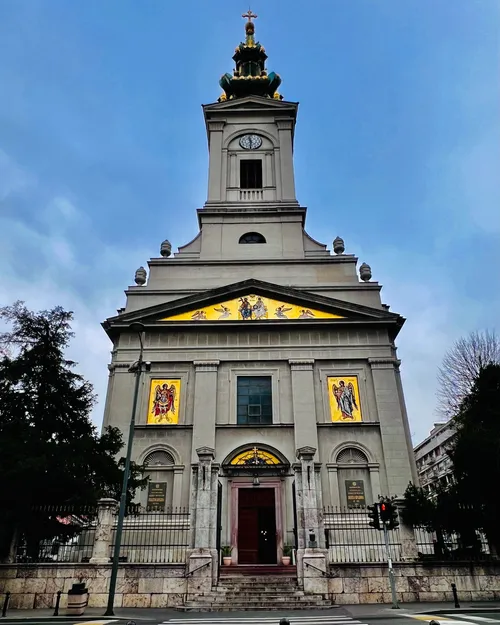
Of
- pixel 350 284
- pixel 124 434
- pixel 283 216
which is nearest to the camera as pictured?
pixel 124 434

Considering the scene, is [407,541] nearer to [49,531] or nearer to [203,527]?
[203,527]

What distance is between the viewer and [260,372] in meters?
25.6

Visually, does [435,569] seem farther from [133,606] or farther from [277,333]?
[277,333]

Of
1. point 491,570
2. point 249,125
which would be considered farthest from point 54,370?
point 249,125

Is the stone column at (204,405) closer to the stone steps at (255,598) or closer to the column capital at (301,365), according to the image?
the column capital at (301,365)

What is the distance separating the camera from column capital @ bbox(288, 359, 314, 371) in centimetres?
2548

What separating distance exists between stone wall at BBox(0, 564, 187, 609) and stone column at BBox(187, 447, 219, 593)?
40 centimetres

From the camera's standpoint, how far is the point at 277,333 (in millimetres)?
26438

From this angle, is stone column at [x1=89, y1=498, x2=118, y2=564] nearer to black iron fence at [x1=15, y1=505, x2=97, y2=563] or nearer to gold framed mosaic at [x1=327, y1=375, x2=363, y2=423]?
black iron fence at [x1=15, y1=505, x2=97, y2=563]

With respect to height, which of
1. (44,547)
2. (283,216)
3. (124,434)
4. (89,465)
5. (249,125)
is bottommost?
(44,547)

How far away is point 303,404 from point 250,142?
19.3 meters

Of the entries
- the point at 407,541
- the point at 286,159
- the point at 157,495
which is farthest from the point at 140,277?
the point at 407,541

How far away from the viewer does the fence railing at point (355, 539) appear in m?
16.5

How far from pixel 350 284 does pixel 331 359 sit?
4968mm
